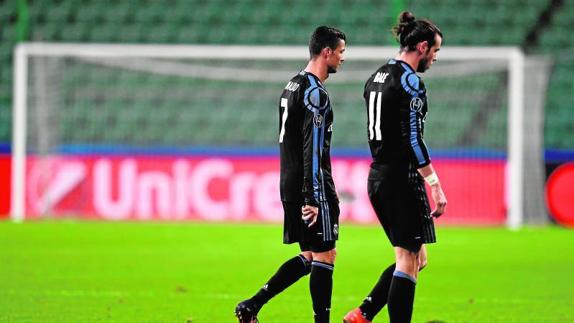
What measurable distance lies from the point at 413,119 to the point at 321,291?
119 cm

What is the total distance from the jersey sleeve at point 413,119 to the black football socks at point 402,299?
0.65 metres

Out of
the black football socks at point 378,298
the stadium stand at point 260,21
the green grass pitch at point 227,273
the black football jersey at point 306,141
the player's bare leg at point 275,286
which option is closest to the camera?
the black football jersey at point 306,141

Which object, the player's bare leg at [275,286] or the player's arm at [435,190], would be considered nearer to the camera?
the player's arm at [435,190]

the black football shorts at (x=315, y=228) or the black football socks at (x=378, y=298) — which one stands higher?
the black football shorts at (x=315, y=228)

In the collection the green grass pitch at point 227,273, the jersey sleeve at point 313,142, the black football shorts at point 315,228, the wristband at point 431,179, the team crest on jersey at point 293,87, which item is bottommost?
the green grass pitch at point 227,273

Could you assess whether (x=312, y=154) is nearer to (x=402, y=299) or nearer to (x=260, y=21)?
(x=402, y=299)

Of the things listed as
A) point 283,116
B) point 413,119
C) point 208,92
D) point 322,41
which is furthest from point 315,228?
point 208,92

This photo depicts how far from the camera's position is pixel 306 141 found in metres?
6.60

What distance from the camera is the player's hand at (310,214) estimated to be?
21.6 ft

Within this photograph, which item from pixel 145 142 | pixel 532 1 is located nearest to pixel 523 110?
pixel 532 1

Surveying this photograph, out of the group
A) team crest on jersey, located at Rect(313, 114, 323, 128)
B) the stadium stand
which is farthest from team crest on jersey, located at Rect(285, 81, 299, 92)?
the stadium stand

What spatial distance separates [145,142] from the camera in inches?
722

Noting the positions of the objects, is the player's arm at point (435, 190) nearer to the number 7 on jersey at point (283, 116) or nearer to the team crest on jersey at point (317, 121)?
the team crest on jersey at point (317, 121)

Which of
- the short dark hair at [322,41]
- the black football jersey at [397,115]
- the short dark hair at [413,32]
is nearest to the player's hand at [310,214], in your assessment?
the black football jersey at [397,115]
